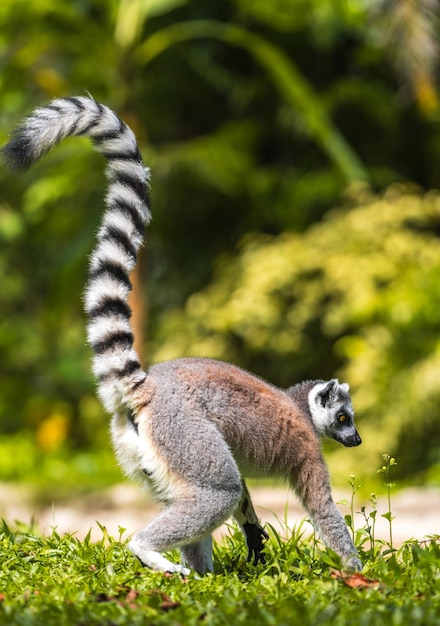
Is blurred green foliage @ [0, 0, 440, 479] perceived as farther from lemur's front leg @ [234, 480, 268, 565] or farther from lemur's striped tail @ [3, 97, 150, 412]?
lemur's striped tail @ [3, 97, 150, 412]

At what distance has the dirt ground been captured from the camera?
8.60 metres

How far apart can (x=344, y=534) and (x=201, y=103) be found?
12.2 m

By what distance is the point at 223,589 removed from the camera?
3.99 meters

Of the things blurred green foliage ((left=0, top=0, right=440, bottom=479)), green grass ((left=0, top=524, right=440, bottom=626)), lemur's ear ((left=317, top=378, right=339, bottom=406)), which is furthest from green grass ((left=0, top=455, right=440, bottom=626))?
blurred green foliage ((left=0, top=0, right=440, bottom=479))

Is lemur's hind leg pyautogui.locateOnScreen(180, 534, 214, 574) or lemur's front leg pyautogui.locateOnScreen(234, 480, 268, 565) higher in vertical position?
lemur's front leg pyautogui.locateOnScreen(234, 480, 268, 565)

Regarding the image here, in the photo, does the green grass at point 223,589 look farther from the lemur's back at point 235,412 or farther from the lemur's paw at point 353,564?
the lemur's back at point 235,412

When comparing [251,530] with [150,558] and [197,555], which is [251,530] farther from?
[150,558]

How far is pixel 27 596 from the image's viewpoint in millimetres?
3818

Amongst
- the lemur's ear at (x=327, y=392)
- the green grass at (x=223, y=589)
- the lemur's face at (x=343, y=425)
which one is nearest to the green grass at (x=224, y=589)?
the green grass at (x=223, y=589)

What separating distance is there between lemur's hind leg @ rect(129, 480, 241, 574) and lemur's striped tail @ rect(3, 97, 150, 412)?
1.66 feet

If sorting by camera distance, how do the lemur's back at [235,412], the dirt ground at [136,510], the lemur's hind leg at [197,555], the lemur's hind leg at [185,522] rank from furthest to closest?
the dirt ground at [136,510] < the lemur's hind leg at [197,555] < the lemur's back at [235,412] < the lemur's hind leg at [185,522]

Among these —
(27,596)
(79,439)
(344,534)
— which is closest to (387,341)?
(79,439)

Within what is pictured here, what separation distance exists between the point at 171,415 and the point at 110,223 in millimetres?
912

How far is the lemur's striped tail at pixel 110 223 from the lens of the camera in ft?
14.0
